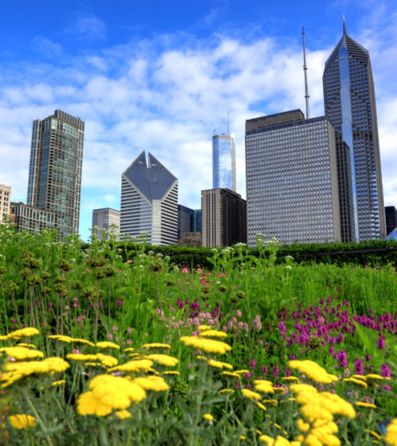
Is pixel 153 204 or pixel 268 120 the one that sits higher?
pixel 268 120

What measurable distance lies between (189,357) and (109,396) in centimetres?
152

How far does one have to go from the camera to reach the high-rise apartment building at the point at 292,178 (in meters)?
169

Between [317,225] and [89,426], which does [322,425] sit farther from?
[317,225]

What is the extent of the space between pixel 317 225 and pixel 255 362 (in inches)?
6866

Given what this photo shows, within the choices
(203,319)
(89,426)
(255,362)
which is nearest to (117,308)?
(203,319)

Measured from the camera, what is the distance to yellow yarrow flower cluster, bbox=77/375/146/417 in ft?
3.64

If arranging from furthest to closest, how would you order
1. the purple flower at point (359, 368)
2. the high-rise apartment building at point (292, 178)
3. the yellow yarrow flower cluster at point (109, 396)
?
the high-rise apartment building at point (292, 178), the purple flower at point (359, 368), the yellow yarrow flower cluster at point (109, 396)

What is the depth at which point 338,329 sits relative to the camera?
4.38m

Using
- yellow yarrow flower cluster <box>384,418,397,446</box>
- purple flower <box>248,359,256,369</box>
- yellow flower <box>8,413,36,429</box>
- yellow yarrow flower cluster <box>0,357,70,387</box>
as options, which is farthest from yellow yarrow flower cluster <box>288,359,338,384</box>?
purple flower <box>248,359,256,369</box>

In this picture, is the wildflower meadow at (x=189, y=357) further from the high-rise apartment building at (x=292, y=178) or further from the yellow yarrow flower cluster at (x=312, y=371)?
the high-rise apartment building at (x=292, y=178)

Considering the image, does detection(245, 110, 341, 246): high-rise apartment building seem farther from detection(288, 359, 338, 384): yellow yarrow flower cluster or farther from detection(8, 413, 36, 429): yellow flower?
detection(8, 413, 36, 429): yellow flower

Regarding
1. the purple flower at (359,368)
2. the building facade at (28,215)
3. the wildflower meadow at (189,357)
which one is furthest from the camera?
the building facade at (28,215)

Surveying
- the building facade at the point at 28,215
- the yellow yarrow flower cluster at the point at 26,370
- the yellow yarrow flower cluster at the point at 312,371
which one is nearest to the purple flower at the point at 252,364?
the yellow yarrow flower cluster at the point at 312,371

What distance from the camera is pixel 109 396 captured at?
1.12m
